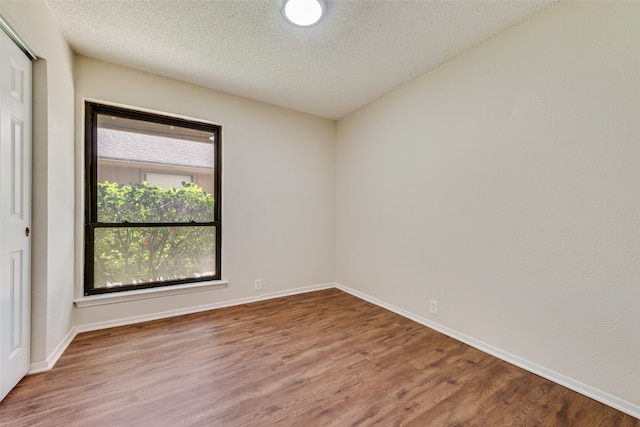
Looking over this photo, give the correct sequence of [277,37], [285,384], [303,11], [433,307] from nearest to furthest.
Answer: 1. [285,384]
2. [303,11]
3. [277,37]
4. [433,307]

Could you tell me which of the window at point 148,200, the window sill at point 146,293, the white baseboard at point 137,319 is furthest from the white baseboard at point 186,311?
the window at point 148,200

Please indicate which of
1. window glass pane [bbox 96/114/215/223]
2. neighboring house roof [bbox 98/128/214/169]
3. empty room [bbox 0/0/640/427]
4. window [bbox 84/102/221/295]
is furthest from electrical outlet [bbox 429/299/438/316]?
neighboring house roof [bbox 98/128/214/169]

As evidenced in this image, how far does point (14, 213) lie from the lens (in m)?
1.59

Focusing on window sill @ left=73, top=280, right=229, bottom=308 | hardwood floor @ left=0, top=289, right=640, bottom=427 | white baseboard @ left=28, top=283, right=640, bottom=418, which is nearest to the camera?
hardwood floor @ left=0, top=289, right=640, bottom=427

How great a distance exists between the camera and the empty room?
60.6 inches

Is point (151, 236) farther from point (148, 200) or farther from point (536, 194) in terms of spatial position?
point (536, 194)

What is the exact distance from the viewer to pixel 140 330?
244cm

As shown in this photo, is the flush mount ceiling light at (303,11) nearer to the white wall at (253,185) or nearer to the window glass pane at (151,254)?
the white wall at (253,185)

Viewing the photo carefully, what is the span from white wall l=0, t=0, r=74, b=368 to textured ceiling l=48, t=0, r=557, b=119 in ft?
0.93

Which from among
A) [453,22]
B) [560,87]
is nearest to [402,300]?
[560,87]

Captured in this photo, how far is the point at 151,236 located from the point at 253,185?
123 cm

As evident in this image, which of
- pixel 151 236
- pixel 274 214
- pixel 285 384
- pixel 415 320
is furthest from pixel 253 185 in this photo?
pixel 415 320

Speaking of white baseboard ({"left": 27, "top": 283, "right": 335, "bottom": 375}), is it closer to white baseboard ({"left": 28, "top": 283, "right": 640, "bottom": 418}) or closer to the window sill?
white baseboard ({"left": 28, "top": 283, "right": 640, "bottom": 418})

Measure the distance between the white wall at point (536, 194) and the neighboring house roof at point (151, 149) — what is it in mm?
2284
